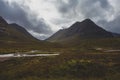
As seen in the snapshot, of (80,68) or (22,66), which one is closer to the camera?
(80,68)

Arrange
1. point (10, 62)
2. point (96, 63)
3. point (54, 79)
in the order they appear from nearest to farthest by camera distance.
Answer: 1. point (54, 79)
2. point (96, 63)
3. point (10, 62)

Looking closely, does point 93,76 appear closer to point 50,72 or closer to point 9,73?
point 50,72

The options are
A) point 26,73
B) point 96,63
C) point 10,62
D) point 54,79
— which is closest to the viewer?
point 54,79

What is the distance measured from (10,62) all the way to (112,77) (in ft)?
94.3

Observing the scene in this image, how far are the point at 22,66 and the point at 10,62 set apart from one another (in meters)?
6.51

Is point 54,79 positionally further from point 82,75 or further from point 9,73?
point 9,73

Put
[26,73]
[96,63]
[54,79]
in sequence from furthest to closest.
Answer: [96,63], [26,73], [54,79]

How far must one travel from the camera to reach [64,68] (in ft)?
178

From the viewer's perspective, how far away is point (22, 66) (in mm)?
58188

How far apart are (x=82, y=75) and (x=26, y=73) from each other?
12522 mm

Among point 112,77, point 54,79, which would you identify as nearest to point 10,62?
point 54,79

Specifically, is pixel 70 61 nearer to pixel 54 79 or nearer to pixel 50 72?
pixel 50 72

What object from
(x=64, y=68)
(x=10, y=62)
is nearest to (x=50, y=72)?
(x=64, y=68)

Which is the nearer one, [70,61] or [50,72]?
[50,72]
